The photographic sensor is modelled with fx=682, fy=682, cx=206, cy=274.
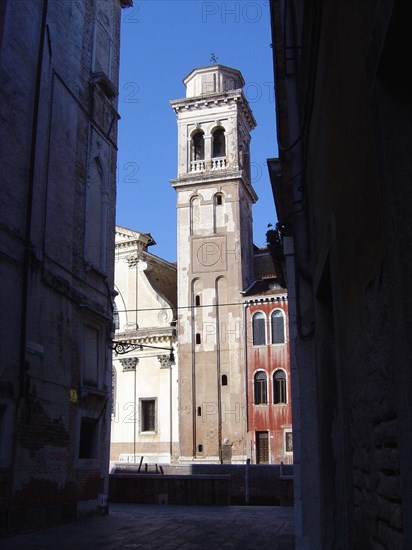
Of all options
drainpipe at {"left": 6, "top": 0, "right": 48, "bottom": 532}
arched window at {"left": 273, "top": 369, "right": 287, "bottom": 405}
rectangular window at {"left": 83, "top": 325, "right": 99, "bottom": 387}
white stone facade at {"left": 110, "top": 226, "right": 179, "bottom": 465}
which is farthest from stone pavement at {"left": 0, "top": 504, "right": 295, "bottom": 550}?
white stone facade at {"left": 110, "top": 226, "right": 179, "bottom": 465}

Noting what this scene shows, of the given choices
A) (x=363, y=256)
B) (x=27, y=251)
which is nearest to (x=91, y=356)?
(x=27, y=251)

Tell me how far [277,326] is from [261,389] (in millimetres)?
3308

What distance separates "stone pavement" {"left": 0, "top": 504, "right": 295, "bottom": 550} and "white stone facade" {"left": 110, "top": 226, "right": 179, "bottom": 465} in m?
18.1

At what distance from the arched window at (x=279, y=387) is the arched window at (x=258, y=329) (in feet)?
5.69

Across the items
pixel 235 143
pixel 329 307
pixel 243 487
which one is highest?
pixel 235 143

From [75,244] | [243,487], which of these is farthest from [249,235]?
[75,244]

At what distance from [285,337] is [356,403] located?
101 ft

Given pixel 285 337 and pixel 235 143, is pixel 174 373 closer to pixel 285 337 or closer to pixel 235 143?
pixel 285 337

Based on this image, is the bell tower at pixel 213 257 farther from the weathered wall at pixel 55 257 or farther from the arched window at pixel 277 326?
the weathered wall at pixel 55 257

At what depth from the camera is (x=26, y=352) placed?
41.7 ft

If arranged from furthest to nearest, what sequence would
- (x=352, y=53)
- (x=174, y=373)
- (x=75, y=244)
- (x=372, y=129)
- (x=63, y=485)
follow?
(x=174, y=373)
(x=75, y=244)
(x=63, y=485)
(x=352, y=53)
(x=372, y=129)

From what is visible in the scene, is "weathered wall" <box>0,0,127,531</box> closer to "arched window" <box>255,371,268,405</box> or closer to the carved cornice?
"arched window" <box>255,371,268,405</box>

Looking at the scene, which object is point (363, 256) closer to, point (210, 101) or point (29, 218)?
point (29, 218)

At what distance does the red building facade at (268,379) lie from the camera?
33.7 m
